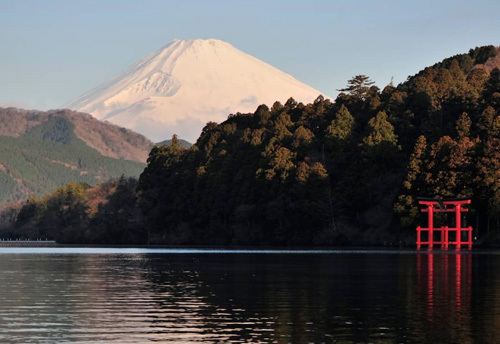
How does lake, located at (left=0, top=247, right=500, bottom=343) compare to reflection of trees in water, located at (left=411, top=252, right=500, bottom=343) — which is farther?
lake, located at (left=0, top=247, right=500, bottom=343)

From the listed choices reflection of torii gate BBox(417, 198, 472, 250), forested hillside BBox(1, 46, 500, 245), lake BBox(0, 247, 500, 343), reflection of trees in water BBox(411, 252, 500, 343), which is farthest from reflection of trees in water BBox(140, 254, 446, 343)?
forested hillside BBox(1, 46, 500, 245)

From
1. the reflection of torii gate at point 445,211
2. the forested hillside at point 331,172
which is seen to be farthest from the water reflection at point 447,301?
the forested hillside at point 331,172

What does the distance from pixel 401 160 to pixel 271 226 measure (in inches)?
781

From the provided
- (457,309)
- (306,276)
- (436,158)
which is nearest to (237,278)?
(306,276)

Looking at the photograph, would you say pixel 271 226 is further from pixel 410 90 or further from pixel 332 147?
pixel 410 90

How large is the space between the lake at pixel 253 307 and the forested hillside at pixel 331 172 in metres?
61.1

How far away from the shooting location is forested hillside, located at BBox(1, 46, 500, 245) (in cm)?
11794

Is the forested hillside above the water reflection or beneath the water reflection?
above

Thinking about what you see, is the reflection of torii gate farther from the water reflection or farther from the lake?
the lake

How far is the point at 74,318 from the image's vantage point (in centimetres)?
3222

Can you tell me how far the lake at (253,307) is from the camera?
27.9 m

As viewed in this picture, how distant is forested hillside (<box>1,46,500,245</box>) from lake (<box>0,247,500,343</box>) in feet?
Result: 201

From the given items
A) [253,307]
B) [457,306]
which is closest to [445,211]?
[457,306]

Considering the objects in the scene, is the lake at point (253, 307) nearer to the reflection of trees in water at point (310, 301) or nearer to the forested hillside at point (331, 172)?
the reflection of trees in water at point (310, 301)
